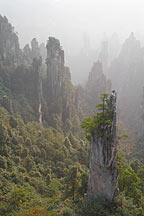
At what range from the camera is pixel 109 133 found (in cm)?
1498

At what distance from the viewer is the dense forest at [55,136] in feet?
56.3

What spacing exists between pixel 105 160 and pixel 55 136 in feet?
84.8

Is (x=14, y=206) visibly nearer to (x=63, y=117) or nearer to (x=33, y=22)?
(x=63, y=117)

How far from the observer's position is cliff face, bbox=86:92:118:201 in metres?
15.1

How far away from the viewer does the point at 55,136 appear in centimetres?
4034

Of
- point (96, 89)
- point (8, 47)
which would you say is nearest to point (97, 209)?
point (8, 47)

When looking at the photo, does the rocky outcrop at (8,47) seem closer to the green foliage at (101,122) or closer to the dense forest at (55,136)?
the dense forest at (55,136)

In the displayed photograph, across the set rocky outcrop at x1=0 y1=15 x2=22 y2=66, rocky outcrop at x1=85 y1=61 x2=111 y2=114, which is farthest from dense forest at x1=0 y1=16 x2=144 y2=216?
rocky outcrop at x1=85 y1=61 x2=111 y2=114

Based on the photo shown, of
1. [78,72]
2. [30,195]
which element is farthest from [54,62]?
[78,72]

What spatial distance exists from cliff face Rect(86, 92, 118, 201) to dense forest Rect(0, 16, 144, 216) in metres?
0.52

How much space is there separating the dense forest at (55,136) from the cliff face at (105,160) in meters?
0.52

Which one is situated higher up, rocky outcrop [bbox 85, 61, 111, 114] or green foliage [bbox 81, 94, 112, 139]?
rocky outcrop [bbox 85, 61, 111, 114]

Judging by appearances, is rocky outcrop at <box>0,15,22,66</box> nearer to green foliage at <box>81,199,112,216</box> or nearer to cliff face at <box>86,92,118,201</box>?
cliff face at <box>86,92,118,201</box>

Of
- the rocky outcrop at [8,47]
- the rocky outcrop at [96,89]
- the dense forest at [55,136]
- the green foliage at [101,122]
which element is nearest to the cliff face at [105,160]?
the green foliage at [101,122]
